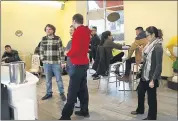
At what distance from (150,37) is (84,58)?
0.52 metres

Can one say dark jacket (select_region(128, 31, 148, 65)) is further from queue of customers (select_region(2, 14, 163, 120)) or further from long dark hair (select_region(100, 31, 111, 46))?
long dark hair (select_region(100, 31, 111, 46))

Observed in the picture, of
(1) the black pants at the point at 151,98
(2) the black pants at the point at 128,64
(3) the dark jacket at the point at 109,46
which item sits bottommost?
(1) the black pants at the point at 151,98

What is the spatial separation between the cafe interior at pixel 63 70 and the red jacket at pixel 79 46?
242 mm

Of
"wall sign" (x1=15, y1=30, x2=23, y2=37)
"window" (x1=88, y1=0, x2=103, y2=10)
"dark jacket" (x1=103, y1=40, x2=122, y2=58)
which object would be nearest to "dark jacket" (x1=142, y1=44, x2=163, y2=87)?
"dark jacket" (x1=103, y1=40, x2=122, y2=58)

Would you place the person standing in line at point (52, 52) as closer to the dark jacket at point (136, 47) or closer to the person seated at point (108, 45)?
the person seated at point (108, 45)

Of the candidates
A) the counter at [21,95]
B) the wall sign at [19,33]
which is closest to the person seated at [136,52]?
the wall sign at [19,33]

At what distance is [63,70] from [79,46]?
2.42 feet

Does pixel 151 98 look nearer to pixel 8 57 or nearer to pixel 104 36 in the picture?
pixel 104 36

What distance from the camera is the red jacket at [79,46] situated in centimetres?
142

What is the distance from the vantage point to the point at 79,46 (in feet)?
4.69

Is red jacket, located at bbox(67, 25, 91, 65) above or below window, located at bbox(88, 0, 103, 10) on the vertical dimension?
below

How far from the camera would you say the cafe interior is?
1.95 ft

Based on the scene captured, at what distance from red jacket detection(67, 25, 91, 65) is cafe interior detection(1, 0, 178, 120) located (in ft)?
0.79

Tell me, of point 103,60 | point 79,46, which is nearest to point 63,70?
point 103,60
